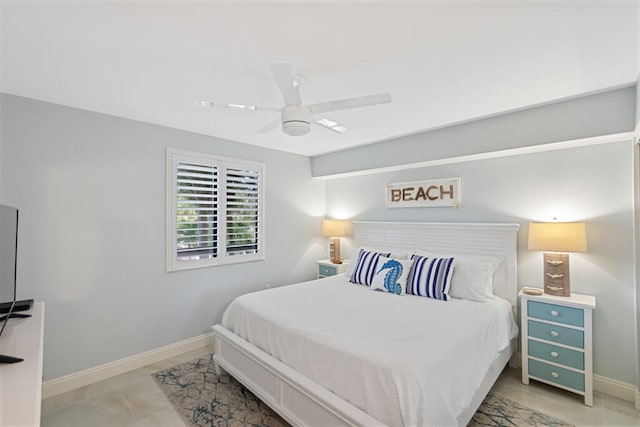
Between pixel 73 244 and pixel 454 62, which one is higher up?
pixel 454 62

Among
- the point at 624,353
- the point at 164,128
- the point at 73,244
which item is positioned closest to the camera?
the point at 624,353

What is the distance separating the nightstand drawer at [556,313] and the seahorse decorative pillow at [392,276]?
1105 mm

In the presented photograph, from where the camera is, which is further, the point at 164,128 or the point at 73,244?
the point at 164,128

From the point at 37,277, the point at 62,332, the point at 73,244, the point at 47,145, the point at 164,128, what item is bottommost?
the point at 62,332

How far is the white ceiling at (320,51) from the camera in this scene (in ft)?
4.82

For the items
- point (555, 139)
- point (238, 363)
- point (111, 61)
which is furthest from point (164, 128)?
point (555, 139)

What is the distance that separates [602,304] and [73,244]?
4703mm

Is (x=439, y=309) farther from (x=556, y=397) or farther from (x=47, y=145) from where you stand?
(x=47, y=145)

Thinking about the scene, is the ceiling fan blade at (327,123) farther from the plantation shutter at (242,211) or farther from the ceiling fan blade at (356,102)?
the plantation shutter at (242,211)

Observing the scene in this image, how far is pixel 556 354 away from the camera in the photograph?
8.44ft

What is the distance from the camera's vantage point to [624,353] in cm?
253

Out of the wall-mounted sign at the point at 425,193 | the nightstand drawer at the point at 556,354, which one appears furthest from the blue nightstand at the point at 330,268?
the nightstand drawer at the point at 556,354

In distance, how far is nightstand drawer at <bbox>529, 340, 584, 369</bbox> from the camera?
2.47 metres

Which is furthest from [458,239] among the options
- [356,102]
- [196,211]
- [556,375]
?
[196,211]
